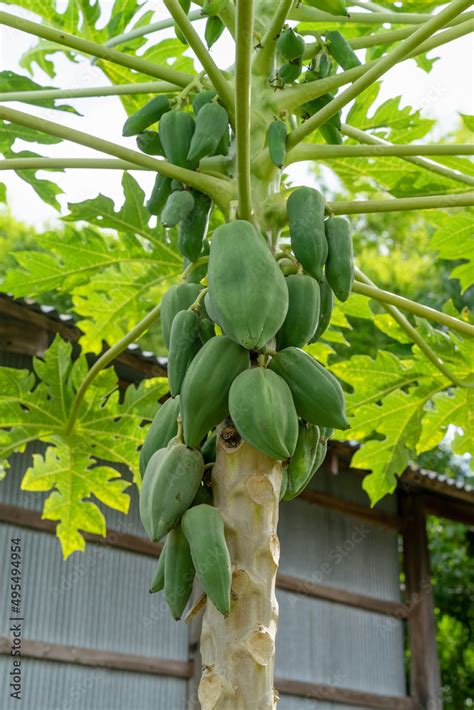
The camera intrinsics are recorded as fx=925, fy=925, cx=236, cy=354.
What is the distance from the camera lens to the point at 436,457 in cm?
1520

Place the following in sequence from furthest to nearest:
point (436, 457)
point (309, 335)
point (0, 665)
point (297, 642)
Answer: point (436, 457)
point (297, 642)
point (0, 665)
point (309, 335)

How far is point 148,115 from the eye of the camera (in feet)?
6.28

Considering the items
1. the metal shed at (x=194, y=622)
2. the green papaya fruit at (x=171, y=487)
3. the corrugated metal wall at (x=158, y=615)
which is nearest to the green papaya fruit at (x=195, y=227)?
the green papaya fruit at (x=171, y=487)

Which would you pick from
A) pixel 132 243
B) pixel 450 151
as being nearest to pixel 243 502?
pixel 450 151

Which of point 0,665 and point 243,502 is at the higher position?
point 0,665

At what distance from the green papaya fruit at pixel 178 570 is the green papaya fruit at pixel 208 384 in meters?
0.16

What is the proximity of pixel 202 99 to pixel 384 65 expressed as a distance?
38 centimetres

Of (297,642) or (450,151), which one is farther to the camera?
(297,642)

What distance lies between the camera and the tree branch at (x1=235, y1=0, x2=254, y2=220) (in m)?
1.29

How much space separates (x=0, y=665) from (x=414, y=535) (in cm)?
408

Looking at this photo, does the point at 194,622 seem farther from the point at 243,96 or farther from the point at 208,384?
the point at 243,96

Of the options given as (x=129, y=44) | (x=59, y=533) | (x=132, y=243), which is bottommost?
(x=59, y=533)

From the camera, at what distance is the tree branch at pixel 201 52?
1.59 meters

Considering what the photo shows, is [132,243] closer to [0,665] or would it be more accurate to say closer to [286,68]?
[286,68]
